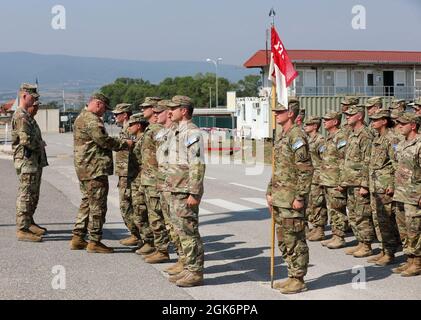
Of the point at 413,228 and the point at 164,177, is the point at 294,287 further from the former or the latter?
the point at 164,177

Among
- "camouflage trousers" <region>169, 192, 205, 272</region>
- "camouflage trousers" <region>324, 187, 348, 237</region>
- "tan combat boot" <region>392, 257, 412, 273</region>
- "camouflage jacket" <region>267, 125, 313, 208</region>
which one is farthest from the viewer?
"camouflage trousers" <region>324, 187, 348, 237</region>

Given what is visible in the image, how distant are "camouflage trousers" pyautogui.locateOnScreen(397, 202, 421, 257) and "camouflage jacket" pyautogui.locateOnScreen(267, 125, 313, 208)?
152 cm

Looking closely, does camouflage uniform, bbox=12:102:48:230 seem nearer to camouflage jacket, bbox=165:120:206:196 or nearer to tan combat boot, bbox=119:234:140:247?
tan combat boot, bbox=119:234:140:247

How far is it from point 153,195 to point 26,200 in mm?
2586

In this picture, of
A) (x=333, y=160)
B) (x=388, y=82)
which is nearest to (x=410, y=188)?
(x=333, y=160)

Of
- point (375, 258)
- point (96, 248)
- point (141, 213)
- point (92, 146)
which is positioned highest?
point (92, 146)

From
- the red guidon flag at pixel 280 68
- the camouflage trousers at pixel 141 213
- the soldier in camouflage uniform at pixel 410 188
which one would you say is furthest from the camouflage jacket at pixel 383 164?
the camouflage trousers at pixel 141 213

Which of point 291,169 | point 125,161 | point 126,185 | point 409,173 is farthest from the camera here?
point 125,161

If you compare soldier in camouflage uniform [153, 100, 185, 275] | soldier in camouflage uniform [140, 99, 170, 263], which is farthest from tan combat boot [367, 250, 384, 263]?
soldier in camouflage uniform [140, 99, 170, 263]

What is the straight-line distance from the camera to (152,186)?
29.0ft

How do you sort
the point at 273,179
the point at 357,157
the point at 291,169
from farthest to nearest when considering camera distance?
the point at 357,157 < the point at 273,179 < the point at 291,169

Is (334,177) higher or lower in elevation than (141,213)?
higher

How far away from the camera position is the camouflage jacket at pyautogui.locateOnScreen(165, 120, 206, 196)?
24.2ft
